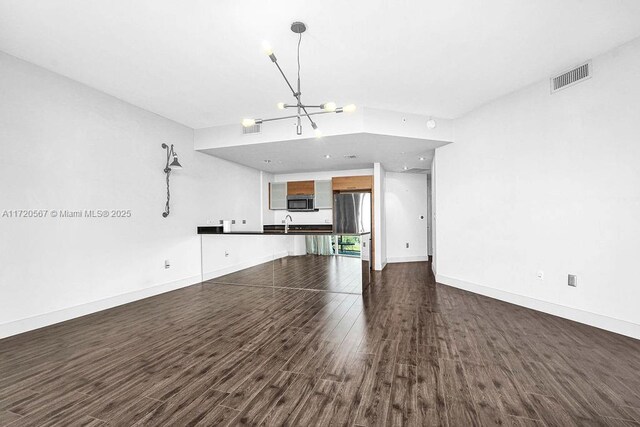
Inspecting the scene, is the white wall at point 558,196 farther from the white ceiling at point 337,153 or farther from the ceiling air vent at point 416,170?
the ceiling air vent at point 416,170

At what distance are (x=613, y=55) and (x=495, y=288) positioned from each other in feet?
10.2

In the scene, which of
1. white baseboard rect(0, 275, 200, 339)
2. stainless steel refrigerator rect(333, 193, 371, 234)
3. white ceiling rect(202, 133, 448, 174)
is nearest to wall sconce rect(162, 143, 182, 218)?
white ceiling rect(202, 133, 448, 174)

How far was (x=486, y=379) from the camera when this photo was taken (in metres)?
2.08

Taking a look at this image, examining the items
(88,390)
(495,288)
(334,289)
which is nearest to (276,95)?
(334,289)

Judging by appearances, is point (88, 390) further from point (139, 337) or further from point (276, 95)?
point (276, 95)

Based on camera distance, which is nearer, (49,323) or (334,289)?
(49,323)

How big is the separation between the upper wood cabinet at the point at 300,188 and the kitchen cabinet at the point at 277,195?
0.15 metres

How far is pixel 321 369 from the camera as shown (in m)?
2.23

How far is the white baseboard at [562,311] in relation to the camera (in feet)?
9.48

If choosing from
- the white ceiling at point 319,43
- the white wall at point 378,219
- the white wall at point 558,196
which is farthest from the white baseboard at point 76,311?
the white wall at point 558,196

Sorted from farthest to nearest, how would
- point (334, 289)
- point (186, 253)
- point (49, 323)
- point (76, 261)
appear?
point (186, 253)
point (334, 289)
point (76, 261)
point (49, 323)

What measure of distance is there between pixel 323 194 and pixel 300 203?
0.70m

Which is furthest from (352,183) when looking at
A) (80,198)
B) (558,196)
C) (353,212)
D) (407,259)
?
(80,198)

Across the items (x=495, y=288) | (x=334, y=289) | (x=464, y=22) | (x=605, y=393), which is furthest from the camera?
(x=334, y=289)
